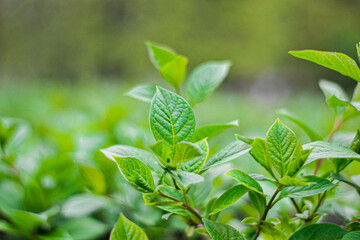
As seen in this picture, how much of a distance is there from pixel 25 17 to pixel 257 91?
9.28 m

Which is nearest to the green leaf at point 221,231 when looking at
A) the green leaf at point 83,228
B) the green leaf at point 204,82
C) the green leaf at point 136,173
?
the green leaf at point 136,173

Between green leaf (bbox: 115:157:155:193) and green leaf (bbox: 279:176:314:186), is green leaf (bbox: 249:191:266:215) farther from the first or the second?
green leaf (bbox: 115:157:155:193)

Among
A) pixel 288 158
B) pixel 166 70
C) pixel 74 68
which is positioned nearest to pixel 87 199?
pixel 166 70

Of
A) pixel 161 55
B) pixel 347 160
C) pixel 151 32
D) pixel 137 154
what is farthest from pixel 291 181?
pixel 151 32

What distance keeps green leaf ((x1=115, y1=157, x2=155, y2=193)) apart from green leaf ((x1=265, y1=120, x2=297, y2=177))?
187 millimetres

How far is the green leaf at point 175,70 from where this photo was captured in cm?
63

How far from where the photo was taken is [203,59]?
37.7 ft

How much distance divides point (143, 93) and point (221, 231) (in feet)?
1.02

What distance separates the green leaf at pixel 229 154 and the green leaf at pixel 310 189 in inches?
3.9

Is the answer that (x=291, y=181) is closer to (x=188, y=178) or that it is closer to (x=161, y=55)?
(x=188, y=178)

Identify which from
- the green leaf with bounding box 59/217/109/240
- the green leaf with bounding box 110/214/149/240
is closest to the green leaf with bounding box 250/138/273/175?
the green leaf with bounding box 110/214/149/240

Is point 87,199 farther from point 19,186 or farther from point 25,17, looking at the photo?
point 25,17

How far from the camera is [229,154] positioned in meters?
0.46

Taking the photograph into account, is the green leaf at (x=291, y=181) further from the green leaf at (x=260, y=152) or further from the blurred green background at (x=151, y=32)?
the blurred green background at (x=151, y=32)
